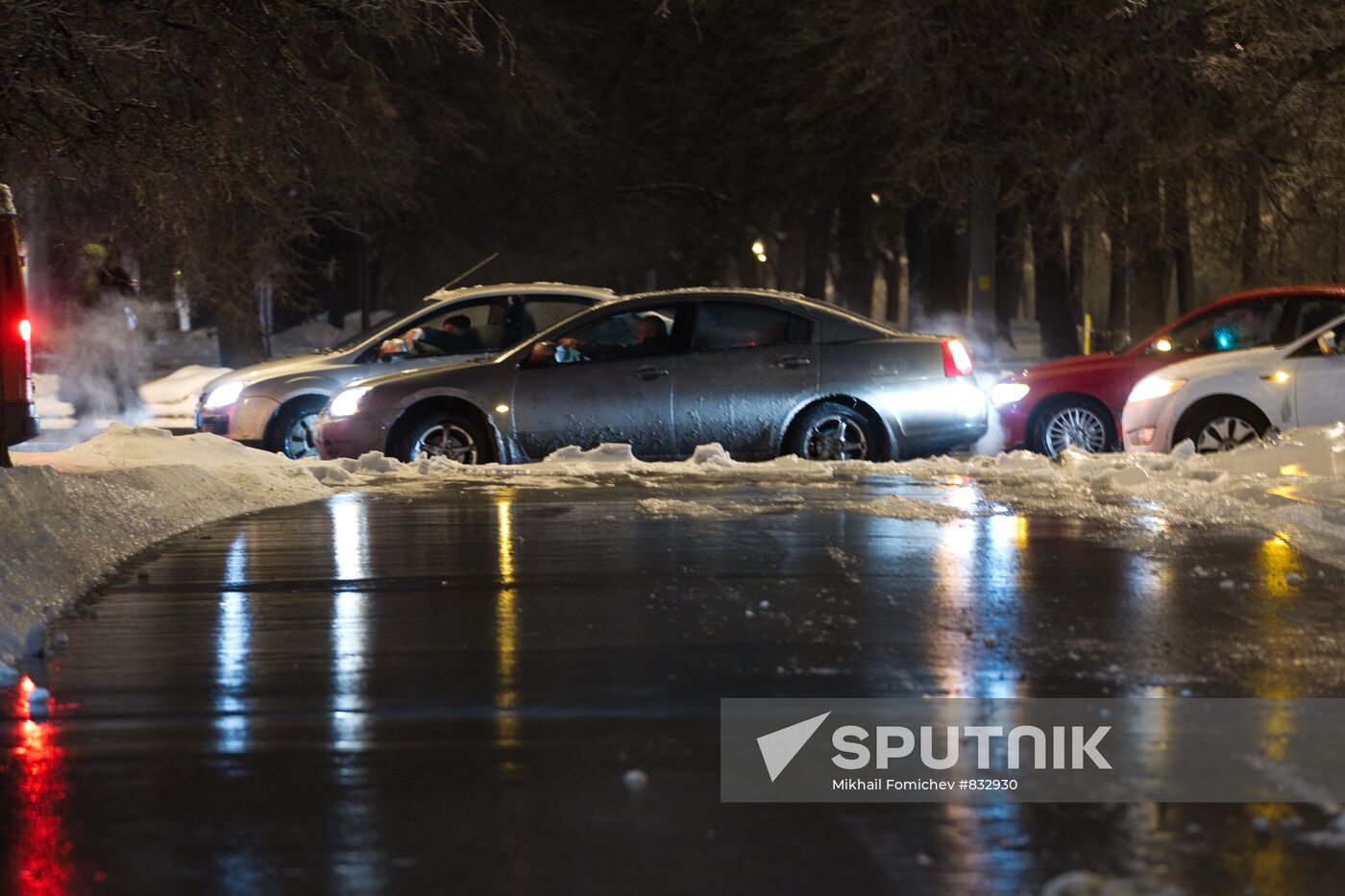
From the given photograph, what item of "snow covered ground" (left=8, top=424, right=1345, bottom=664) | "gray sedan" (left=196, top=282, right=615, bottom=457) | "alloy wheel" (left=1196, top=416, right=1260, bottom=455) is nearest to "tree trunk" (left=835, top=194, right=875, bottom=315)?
"gray sedan" (left=196, top=282, right=615, bottom=457)

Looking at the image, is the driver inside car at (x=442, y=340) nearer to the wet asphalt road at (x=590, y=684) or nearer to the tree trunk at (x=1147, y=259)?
the wet asphalt road at (x=590, y=684)

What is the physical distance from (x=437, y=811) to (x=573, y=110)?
30.8 m

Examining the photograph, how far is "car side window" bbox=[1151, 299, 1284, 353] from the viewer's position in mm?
16125

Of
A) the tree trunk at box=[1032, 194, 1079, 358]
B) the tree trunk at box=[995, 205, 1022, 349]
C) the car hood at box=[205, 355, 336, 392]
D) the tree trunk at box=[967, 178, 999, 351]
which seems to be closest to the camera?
the car hood at box=[205, 355, 336, 392]

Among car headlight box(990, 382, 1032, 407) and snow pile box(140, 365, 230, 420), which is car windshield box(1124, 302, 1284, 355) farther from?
snow pile box(140, 365, 230, 420)

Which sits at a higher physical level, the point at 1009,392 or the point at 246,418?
the point at 1009,392

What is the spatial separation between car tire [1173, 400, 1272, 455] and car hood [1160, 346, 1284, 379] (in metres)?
0.28

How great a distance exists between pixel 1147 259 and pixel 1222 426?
14019mm

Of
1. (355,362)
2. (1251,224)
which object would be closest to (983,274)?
(1251,224)

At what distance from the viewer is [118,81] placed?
1356cm

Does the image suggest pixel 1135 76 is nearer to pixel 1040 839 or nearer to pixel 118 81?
pixel 118 81

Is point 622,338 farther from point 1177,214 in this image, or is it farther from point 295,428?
point 1177,214

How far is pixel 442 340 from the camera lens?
1727 centimetres

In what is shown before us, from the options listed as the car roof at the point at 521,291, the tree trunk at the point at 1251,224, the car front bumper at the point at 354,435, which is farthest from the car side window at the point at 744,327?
the tree trunk at the point at 1251,224
